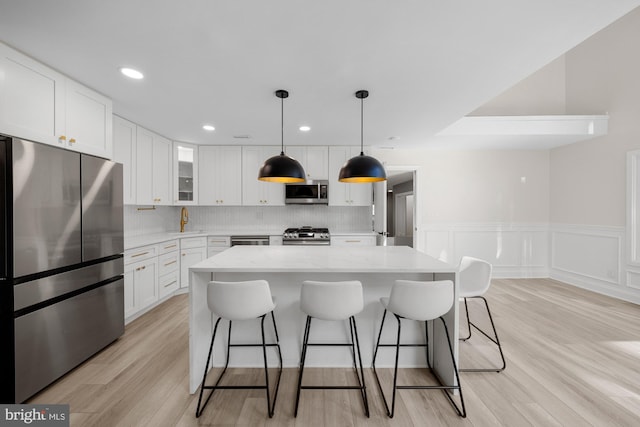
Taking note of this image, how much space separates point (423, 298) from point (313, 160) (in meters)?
3.49

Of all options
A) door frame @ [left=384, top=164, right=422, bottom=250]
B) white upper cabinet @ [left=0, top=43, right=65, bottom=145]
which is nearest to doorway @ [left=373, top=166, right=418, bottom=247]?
door frame @ [left=384, top=164, right=422, bottom=250]

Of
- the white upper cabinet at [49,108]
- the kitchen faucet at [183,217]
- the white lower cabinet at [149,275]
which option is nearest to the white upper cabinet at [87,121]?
the white upper cabinet at [49,108]

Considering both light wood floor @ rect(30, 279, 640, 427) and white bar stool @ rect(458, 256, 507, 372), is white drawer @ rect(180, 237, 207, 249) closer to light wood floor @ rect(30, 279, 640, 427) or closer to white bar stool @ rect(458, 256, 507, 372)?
light wood floor @ rect(30, 279, 640, 427)

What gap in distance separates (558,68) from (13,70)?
23.8 feet

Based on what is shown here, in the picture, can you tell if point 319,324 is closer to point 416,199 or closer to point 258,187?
point 258,187

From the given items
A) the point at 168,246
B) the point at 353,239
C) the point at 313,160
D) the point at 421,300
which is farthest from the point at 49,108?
the point at 353,239

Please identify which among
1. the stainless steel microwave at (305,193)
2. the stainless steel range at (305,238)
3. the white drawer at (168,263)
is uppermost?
the stainless steel microwave at (305,193)

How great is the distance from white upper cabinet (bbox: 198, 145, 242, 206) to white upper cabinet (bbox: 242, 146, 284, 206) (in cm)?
9

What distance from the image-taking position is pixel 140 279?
3.23 meters

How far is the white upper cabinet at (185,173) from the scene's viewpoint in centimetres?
445

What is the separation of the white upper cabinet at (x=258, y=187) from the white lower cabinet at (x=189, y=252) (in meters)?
0.97

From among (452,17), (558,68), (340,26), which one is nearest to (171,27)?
(340,26)

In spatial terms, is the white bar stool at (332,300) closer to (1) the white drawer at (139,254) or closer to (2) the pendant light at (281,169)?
(2) the pendant light at (281,169)

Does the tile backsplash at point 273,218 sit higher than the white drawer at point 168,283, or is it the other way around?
the tile backsplash at point 273,218
